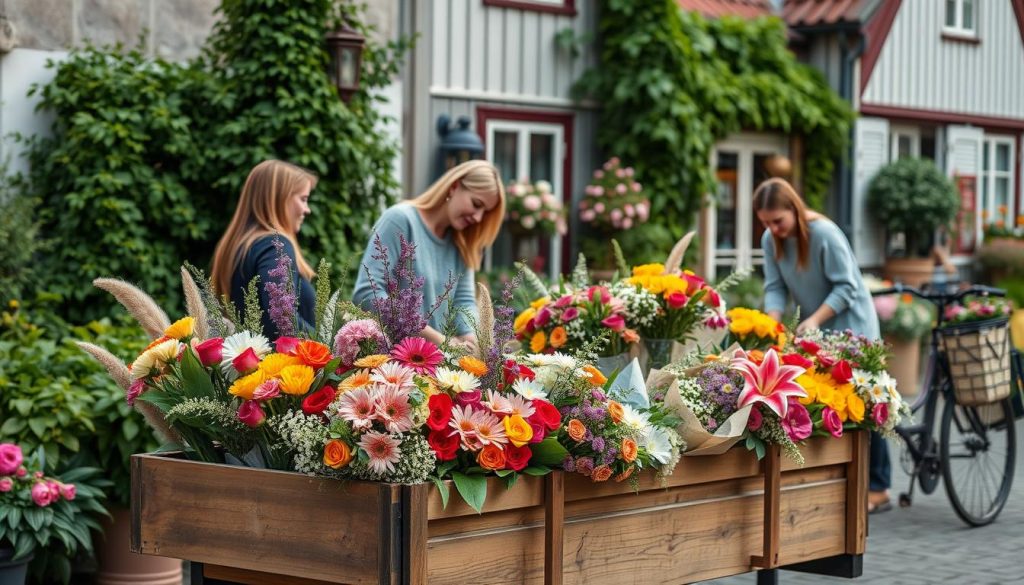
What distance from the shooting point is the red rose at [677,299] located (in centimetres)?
488

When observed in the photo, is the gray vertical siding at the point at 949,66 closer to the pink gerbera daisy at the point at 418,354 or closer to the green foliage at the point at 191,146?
the green foliage at the point at 191,146

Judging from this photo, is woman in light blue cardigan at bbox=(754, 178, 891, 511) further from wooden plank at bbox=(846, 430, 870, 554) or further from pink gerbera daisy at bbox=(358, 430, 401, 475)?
pink gerbera daisy at bbox=(358, 430, 401, 475)

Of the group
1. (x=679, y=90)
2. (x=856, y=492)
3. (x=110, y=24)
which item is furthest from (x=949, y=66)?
(x=856, y=492)

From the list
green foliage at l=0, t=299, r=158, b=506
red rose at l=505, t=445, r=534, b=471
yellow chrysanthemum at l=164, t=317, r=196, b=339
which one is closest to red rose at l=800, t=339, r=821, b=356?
red rose at l=505, t=445, r=534, b=471

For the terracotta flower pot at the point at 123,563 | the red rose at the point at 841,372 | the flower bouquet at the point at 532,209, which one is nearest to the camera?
the red rose at the point at 841,372

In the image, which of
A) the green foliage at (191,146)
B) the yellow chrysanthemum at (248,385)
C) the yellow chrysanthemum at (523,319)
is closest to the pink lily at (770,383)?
the yellow chrysanthemum at (523,319)

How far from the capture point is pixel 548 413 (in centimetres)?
342

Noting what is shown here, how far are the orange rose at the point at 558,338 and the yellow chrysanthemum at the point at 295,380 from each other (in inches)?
63.4

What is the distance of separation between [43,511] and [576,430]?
2692 millimetres

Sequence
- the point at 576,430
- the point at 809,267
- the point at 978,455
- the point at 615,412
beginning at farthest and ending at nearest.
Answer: the point at 978,455
the point at 809,267
the point at 615,412
the point at 576,430

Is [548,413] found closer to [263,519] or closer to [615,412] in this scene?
[615,412]

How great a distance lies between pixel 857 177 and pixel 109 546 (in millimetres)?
11797

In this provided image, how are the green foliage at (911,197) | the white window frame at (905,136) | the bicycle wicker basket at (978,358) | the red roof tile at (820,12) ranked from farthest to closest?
the white window frame at (905,136), the green foliage at (911,197), the red roof tile at (820,12), the bicycle wicker basket at (978,358)

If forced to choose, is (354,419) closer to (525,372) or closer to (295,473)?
(295,473)
